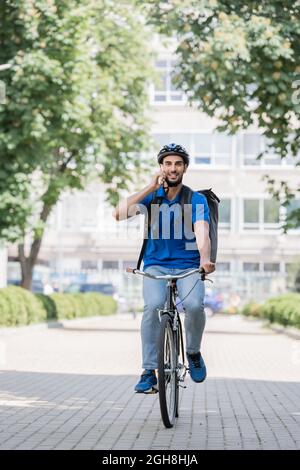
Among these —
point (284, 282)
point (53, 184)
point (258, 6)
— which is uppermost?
point (258, 6)

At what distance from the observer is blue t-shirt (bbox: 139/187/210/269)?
9297 mm

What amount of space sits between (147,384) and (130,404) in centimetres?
250

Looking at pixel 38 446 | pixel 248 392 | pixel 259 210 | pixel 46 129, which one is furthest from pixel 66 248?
pixel 38 446

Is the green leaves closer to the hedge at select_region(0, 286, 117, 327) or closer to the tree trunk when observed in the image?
the hedge at select_region(0, 286, 117, 327)

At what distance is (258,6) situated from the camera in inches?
836

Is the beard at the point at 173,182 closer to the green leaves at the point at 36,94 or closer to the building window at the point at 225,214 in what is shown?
the green leaves at the point at 36,94

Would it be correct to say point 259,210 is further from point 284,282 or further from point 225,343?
point 225,343

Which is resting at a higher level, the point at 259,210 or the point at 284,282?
the point at 259,210

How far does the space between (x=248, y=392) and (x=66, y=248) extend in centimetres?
6190

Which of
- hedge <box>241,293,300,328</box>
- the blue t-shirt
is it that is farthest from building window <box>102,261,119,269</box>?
the blue t-shirt

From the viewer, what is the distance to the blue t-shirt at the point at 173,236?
9.30m

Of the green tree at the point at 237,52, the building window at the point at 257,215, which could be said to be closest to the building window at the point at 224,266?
the building window at the point at 257,215

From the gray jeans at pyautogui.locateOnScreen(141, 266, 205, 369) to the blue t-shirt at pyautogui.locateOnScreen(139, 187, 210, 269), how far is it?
8 cm

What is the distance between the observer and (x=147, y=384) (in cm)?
917
